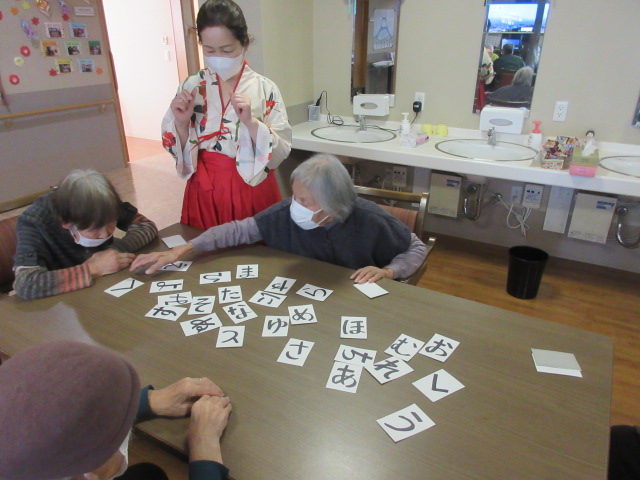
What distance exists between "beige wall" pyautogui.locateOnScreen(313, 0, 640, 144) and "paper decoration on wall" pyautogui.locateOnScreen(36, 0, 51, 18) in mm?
2571

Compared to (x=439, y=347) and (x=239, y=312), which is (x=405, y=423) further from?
(x=239, y=312)

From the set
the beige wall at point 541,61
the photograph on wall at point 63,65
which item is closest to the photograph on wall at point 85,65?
the photograph on wall at point 63,65

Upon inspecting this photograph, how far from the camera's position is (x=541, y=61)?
2.56 metres

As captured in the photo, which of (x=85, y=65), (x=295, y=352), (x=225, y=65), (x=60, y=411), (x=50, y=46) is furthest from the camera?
(x=85, y=65)

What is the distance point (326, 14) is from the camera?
10.1ft

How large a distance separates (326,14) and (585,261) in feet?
7.86

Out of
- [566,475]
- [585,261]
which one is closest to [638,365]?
[585,261]

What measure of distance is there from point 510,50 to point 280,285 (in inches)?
83.8

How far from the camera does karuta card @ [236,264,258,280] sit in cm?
148

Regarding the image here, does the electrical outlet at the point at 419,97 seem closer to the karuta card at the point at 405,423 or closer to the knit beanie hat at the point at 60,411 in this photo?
the karuta card at the point at 405,423

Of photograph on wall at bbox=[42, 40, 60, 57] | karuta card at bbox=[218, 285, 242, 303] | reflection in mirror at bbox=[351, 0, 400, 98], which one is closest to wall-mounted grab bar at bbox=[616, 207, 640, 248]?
reflection in mirror at bbox=[351, 0, 400, 98]

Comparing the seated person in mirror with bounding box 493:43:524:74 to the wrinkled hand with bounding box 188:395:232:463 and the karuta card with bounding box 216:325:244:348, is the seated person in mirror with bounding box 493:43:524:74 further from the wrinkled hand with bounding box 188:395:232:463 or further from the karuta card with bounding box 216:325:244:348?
the wrinkled hand with bounding box 188:395:232:463

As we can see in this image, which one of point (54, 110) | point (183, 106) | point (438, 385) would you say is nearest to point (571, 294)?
point (438, 385)

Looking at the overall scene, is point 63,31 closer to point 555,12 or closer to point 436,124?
point 436,124
